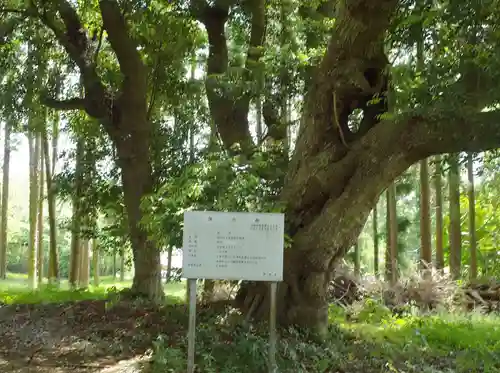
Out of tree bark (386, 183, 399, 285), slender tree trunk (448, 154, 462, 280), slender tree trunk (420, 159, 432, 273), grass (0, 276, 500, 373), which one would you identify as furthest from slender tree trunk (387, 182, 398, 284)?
grass (0, 276, 500, 373)

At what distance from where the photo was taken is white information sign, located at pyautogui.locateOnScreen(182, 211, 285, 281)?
5.29 m

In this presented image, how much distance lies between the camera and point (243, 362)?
602cm

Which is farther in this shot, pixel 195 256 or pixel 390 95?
pixel 390 95

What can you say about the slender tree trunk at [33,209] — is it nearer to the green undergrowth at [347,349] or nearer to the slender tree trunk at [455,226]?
the green undergrowth at [347,349]

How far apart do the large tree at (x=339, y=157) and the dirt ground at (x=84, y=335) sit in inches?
54.4

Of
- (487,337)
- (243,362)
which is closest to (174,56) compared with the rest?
(243,362)

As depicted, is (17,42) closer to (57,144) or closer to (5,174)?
(57,144)

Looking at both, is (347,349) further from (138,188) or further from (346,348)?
(138,188)

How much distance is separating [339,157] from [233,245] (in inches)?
97.8

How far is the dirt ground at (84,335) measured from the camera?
248 inches

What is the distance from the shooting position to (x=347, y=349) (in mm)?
7031

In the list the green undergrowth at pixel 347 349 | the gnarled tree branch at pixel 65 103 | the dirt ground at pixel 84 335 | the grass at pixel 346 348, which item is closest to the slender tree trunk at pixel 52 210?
the gnarled tree branch at pixel 65 103

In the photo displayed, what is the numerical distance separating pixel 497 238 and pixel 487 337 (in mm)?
15301

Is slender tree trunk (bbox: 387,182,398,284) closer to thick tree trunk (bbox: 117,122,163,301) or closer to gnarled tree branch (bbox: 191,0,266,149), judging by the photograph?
gnarled tree branch (bbox: 191,0,266,149)
